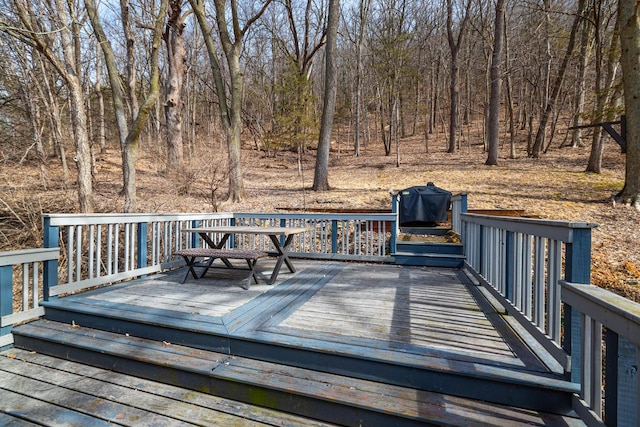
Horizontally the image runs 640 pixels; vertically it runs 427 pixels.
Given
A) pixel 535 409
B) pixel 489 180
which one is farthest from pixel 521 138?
pixel 535 409

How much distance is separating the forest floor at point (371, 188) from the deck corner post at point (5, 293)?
374 cm

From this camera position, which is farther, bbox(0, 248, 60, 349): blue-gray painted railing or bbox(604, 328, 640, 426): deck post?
bbox(0, 248, 60, 349): blue-gray painted railing

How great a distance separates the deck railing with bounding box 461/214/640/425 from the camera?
1.25 m

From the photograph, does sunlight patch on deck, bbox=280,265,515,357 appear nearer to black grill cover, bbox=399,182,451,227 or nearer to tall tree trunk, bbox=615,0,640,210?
black grill cover, bbox=399,182,451,227

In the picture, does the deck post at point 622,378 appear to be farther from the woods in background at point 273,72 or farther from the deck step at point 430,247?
the woods in background at point 273,72

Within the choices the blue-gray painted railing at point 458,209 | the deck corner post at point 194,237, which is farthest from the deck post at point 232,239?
the blue-gray painted railing at point 458,209

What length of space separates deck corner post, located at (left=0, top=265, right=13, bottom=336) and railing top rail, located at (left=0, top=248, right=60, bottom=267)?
0.18ft

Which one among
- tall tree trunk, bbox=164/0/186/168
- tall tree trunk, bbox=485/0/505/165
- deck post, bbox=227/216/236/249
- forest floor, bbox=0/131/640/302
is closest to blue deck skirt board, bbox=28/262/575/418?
deck post, bbox=227/216/236/249

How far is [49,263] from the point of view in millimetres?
3084

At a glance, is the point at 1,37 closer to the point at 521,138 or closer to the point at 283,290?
the point at 283,290

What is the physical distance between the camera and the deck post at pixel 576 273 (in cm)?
168

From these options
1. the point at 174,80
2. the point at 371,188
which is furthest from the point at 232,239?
the point at 174,80

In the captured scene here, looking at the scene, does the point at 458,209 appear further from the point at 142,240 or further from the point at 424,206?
the point at 142,240

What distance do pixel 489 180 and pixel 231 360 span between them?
400 inches
